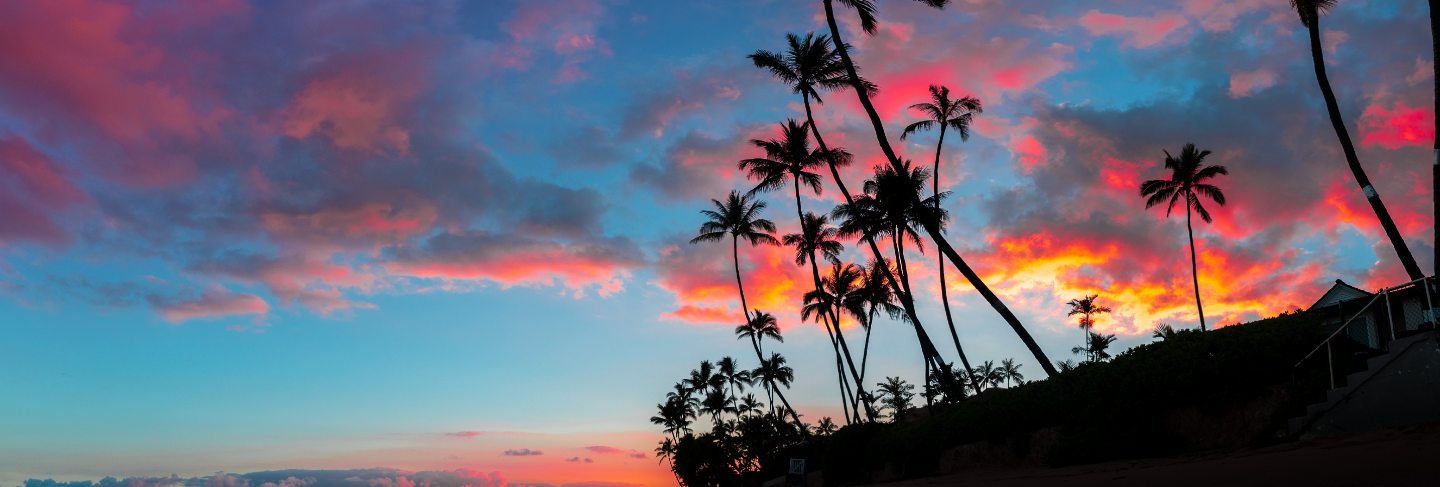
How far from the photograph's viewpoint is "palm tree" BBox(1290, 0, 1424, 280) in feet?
71.3

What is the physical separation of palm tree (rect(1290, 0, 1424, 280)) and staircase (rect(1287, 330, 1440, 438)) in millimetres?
10021

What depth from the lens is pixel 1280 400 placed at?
52.1 ft

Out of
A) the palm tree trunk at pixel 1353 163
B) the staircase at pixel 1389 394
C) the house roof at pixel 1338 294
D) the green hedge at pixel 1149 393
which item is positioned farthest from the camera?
the house roof at pixel 1338 294

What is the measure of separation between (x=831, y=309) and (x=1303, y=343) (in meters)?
31.1

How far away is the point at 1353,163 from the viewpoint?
74.0 ft

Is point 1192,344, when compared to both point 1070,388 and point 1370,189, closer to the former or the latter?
point 1070,388

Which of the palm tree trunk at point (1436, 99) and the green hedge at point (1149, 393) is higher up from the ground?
the palm tree trunk at point (1436, 99)

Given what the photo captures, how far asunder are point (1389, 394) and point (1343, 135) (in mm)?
12487

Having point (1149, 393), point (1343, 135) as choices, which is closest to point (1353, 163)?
point (1343, 135)

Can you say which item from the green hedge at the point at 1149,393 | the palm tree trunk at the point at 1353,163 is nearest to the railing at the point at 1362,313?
the green hedge at the point at 1149,393

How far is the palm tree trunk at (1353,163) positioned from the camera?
21.8m

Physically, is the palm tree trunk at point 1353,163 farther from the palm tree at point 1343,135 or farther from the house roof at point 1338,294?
the house roof at point 1338,294

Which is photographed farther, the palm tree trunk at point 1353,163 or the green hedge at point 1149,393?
the palm tree trunk at point 1353,163

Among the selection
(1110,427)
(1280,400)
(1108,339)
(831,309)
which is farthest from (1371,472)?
Answer: (1108,339)
